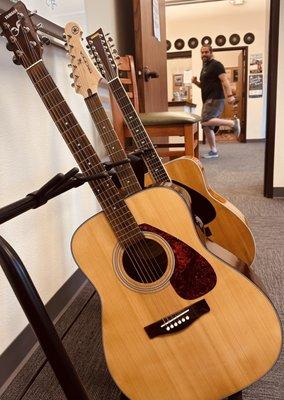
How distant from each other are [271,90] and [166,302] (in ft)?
6.58

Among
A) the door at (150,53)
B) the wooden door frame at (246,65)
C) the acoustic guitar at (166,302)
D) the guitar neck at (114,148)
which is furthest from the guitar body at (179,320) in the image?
the wooden door frame at (246,65)

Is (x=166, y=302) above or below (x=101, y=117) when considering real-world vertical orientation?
below

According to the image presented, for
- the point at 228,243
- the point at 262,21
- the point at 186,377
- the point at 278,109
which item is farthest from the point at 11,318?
the point at 262,21

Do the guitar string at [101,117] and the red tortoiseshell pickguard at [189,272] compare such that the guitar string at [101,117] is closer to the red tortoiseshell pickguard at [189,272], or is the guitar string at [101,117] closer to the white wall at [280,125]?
the red tortoiseshell pickguard at [189,272]

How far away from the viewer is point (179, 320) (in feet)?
2.56

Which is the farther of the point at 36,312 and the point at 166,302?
the point at 166,302

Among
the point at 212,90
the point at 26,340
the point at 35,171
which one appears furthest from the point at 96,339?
the point at 212,90

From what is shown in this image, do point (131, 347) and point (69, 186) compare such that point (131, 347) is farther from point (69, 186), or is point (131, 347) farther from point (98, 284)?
point (69, 186)

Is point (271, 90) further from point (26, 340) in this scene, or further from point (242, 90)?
point (242, 90)

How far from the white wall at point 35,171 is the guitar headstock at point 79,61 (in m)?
0.18

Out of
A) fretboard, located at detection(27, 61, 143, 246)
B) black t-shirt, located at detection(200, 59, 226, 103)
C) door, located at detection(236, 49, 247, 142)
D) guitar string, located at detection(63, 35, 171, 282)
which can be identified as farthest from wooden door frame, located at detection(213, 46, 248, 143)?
fretboard, located at detection(27, 61, 143, 246)

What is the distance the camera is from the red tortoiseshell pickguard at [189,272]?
78 centimetres

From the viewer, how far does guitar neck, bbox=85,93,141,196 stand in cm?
97

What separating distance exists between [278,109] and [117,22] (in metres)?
1.22
